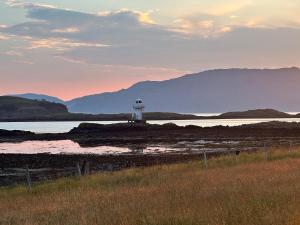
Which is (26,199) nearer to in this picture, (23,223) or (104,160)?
(23,223)

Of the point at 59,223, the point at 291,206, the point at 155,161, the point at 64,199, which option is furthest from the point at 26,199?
the point at 155,161

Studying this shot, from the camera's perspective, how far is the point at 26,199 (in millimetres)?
18984

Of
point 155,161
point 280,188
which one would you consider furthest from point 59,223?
point 155,161

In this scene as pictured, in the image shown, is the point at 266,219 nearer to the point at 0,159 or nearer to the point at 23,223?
the point at 23,223

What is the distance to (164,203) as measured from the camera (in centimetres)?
1384

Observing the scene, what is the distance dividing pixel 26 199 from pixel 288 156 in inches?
699

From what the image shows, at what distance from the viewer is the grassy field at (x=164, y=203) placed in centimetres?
1095

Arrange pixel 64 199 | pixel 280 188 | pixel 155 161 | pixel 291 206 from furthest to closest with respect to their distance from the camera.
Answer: pixel 155 161
pixel 64 199
pixel 280 188
pixel 291 206

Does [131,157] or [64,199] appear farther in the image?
[131,157]

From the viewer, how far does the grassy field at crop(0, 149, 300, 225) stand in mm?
10953

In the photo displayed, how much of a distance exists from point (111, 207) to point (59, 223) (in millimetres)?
2143

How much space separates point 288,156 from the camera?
31.5 meters

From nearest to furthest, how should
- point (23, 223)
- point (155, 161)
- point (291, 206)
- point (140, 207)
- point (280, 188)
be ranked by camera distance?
1. point (291, 206)
2. point (23, 223)
3. point (140, 207)
4. point (280, 188)
5. point (155, 161)

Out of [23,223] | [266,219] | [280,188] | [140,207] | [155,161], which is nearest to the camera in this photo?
[266,219]
